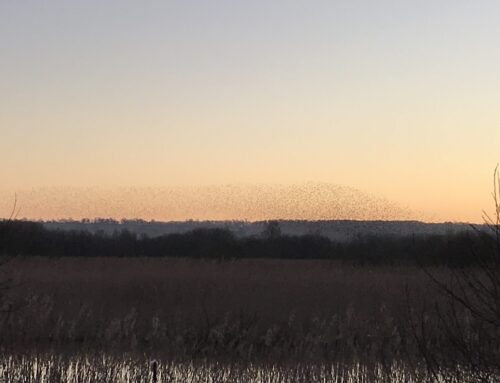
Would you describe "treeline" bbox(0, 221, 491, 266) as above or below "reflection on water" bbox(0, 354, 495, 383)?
above

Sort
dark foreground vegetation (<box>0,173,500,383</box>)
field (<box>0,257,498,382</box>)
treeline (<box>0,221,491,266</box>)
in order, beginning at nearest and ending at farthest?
1. dark foreground vegetation (<box>0,173,500,383</box>)
2. field (<box>0,257,498,382</box>)
3. treeline (<box>0,221,491,266</box>)

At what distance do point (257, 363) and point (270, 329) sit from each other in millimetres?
2454

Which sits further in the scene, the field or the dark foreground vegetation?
A: the field

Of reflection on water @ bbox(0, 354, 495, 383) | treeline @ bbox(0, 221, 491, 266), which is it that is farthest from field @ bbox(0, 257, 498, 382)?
treeline @ bbox(0, 221, 491, 266)

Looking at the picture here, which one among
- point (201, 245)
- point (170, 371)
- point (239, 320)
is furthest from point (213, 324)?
point (201, 245)

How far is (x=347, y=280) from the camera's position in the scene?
894 inches

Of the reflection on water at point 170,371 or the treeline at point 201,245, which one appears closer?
the reflection on water at point 170,371

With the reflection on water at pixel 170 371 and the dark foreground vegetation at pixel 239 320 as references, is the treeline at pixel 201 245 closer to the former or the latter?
the dark foreground vegetation at pixel 239 320

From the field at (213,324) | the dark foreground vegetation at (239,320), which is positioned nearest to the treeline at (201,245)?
the dark foreground vegetation at (239,320)

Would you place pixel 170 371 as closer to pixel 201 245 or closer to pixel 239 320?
pixel 239 320

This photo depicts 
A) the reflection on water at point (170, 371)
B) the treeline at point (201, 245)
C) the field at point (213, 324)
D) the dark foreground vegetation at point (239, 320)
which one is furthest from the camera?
the treeline at point (201, 245)

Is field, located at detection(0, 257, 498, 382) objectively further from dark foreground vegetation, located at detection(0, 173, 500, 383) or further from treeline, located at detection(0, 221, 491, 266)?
treeline, located at detection(0, 221, 491, 266)

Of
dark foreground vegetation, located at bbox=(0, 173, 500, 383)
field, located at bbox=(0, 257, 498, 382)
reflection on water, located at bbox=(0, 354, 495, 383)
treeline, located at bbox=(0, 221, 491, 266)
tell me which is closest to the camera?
dark foreground vegetation, located at bbox=(0, 173, 500, 383)

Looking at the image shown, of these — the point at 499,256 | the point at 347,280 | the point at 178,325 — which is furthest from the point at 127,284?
the point at 499,256
